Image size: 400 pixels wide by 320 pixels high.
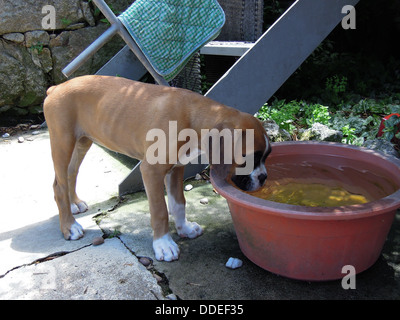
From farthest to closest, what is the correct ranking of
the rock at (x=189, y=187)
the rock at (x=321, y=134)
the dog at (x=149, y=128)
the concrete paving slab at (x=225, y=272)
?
1. the rock at (x=321, y=134)
2. the rock at (x=189, y=187)
3. the dog at (x=149, y=128)
4. the concrete paving slab at (x=225, y=272)

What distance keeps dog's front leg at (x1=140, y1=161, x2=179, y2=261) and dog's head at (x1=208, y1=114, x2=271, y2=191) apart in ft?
1.40

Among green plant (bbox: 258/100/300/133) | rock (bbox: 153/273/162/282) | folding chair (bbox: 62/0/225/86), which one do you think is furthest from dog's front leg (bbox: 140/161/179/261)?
green plant (bbox: 258/100/300/133)

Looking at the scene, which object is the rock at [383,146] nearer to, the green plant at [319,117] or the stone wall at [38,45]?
the green plant at [319,117]

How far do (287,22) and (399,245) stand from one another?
240cm

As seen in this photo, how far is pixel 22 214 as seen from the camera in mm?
3787

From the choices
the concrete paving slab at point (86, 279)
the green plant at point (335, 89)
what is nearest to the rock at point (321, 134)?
the green plant at point (335, 89)

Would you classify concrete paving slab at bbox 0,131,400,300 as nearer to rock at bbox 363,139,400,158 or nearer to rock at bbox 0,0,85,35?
rock at bbox 363,139,400,158

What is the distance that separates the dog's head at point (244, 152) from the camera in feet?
8.64

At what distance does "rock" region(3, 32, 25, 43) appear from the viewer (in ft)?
19.8

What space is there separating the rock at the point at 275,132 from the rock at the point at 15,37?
13.4 feet

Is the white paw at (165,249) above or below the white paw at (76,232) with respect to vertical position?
above

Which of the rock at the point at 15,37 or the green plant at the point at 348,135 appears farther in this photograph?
the rock at the point at 15,37
